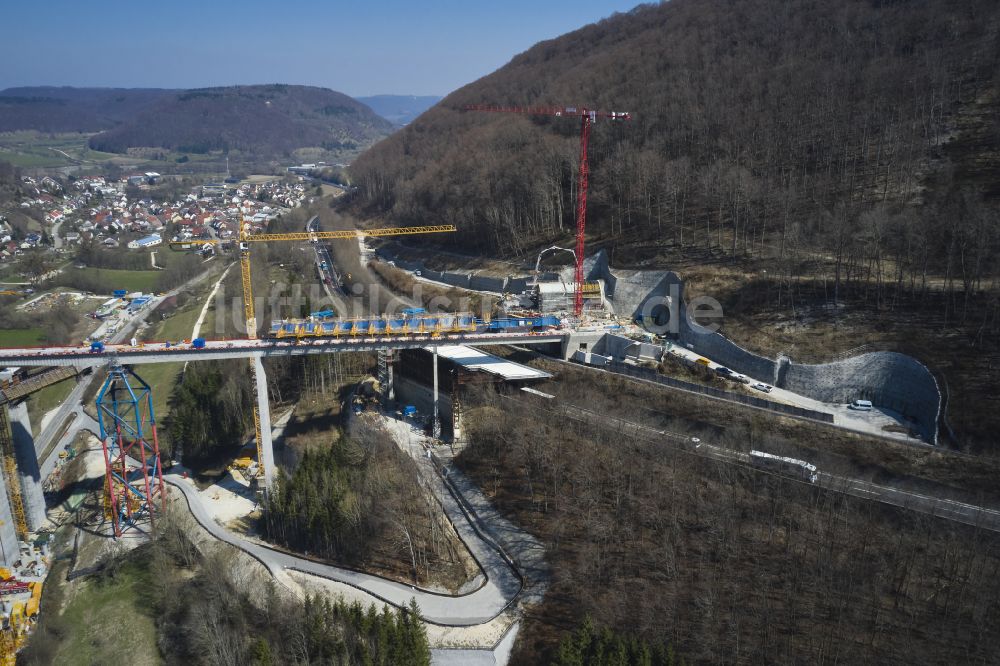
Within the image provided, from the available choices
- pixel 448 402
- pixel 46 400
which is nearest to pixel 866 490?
pixel 448 402

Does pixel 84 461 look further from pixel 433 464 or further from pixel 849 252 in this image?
pixel 849 252

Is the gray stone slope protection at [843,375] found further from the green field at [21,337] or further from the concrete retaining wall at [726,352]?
the green field at [21,337]

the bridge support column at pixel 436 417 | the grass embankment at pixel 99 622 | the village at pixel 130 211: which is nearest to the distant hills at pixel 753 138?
the bridge support column at pixel 436 417

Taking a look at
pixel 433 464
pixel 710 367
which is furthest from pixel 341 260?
pixel 710 367

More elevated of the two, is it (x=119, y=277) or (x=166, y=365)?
(x=119, y=277)

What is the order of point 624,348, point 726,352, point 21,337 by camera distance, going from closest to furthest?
point 726,352, point 624,348, point 21,337

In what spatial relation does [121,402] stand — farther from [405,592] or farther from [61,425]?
[405,592]

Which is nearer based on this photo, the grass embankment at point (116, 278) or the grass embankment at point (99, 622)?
the grass embankment at point (99, 622)
